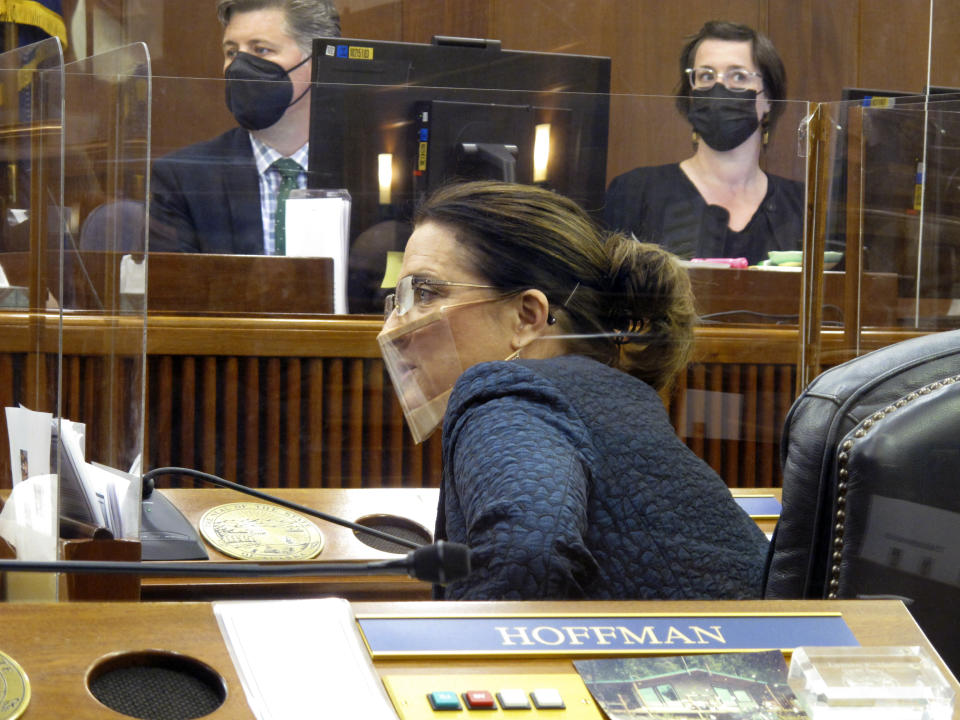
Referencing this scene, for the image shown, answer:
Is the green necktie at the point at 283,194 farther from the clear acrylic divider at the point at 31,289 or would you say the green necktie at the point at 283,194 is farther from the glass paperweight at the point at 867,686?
the glass paperweight at the point at 867,686

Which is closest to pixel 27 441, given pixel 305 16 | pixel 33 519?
pixel 33 519

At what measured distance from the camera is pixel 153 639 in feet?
1.60

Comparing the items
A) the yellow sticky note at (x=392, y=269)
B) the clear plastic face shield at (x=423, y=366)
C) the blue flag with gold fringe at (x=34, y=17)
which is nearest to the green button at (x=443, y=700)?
the clear plastic face shield at (x=423, y=366)

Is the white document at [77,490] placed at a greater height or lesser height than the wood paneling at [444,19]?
lesser

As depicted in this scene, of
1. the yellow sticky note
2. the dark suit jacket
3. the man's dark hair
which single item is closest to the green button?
the yellow sticky note

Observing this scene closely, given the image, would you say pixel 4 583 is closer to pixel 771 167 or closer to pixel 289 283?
pixel 289 283

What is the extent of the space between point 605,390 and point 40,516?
474 mm

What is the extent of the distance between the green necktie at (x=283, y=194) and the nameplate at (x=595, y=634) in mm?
1002

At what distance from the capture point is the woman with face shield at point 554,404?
0.78 meters

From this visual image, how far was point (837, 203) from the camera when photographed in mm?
1612

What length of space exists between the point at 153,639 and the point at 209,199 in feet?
3.69

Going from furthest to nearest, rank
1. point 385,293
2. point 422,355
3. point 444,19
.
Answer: point 444,19
point 385,293
point 422,355


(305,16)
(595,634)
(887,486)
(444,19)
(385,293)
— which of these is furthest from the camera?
(444,19)

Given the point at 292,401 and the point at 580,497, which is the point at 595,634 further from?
the point at 292,401
